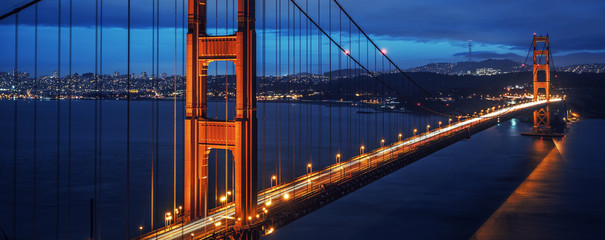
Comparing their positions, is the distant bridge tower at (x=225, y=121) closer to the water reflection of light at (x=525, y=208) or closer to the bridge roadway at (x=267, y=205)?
the bridge roadway at (x=267, y=205)

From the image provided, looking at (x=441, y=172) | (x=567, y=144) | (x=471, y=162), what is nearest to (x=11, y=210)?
(x=441, y=172)

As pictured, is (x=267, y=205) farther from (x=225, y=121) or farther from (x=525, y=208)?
(x=525, y=208)

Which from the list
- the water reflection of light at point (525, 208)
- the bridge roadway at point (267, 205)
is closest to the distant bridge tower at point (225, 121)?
the bridge roadway at point (267, 205)

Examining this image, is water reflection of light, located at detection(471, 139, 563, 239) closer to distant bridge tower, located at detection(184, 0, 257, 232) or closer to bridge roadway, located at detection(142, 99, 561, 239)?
bridge roadway, located at detection(142, 99, 561, 239)

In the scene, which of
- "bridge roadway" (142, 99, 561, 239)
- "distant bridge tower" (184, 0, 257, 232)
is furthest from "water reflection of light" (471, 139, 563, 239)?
"distant bridge tower" (184, 0, 257, 232)

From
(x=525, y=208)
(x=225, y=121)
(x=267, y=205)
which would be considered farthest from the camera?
(x=525, y=208)

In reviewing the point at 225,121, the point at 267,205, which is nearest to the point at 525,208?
the point at 267,205
